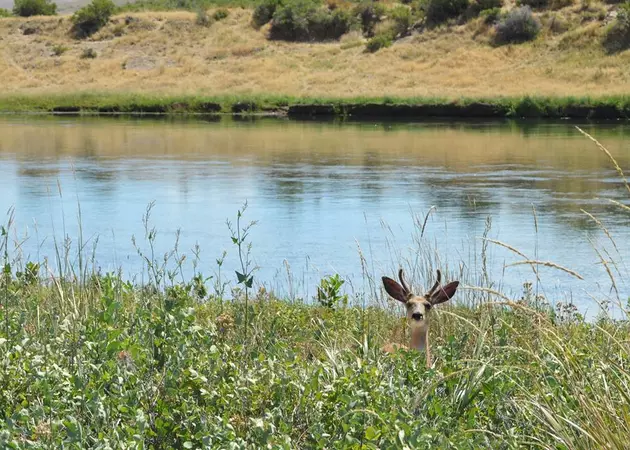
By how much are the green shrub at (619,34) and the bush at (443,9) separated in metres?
11.3

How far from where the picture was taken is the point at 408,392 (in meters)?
4.72

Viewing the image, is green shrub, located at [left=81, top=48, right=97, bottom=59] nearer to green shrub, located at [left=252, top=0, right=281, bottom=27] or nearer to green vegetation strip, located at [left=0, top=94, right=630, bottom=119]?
green shrub, located at [left=252, top=0, right=281, bottom=27]

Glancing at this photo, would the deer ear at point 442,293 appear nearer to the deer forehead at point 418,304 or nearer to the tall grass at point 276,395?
the deer forehead at point 418,304

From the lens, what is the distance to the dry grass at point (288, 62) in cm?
5378

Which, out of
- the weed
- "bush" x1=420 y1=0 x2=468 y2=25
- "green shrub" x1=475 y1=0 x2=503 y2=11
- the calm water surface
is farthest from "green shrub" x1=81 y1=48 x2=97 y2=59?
the calm water surface

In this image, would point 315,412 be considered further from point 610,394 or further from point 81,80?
point 81,80

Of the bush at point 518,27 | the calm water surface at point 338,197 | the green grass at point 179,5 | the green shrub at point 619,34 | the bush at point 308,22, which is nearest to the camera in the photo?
the calm water surface at point 338,197

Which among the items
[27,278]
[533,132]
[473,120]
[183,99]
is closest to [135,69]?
[183,99]

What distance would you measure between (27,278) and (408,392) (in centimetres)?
488

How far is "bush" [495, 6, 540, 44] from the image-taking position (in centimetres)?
6050

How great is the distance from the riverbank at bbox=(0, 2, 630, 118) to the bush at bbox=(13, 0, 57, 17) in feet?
46.2

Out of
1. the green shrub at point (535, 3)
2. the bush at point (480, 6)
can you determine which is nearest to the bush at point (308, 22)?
the bush at point (480, 6)

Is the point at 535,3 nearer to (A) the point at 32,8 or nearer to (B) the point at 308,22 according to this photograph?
(B) the point at 308,22

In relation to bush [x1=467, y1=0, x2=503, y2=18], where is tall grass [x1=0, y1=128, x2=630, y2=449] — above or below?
below
